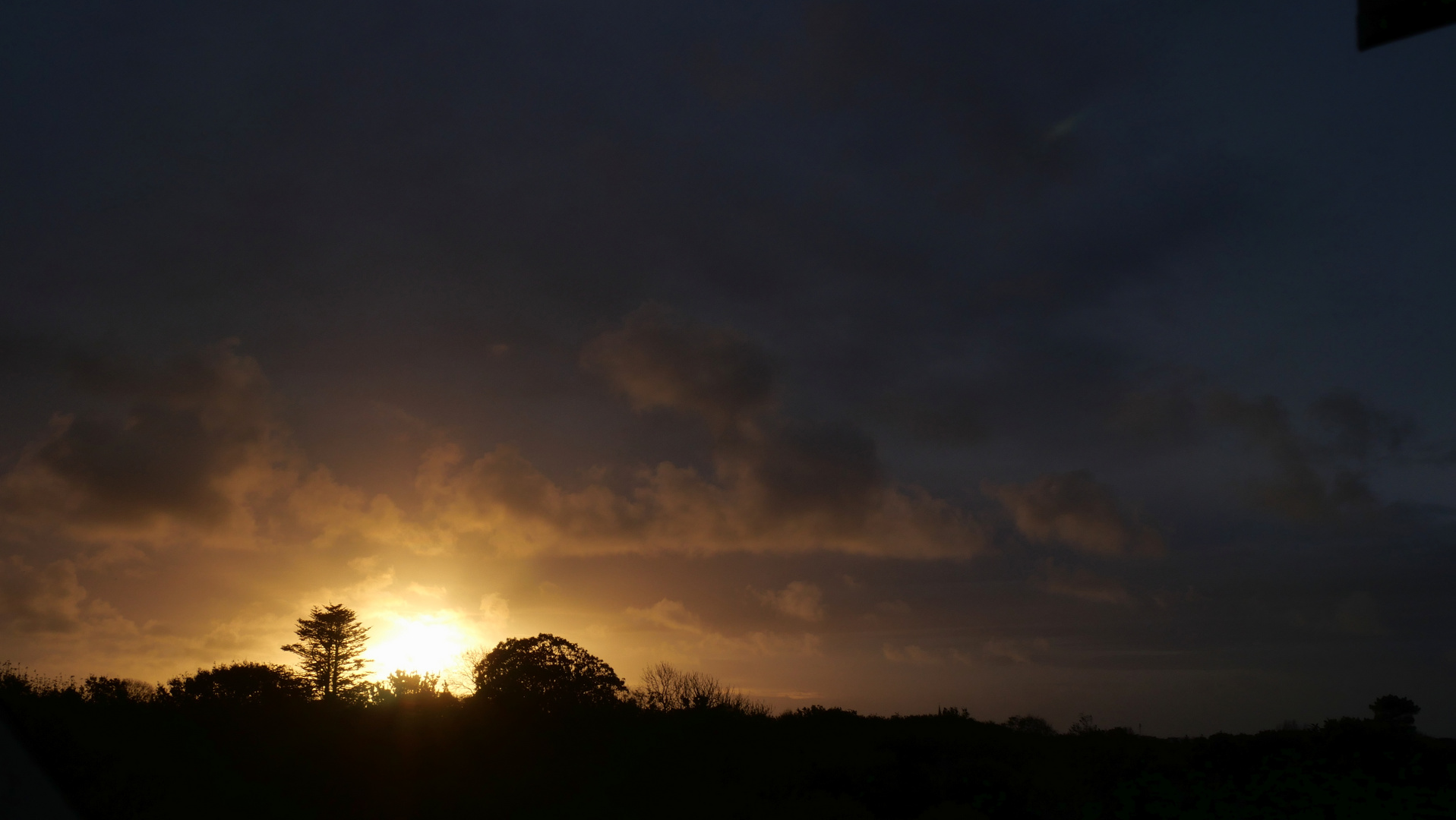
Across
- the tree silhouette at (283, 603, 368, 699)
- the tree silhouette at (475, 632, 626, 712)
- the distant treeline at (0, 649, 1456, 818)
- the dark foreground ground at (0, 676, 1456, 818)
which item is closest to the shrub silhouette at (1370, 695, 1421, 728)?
the distant treeline at (0, 649, 1456, 818)

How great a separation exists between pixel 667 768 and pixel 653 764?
0.54 m

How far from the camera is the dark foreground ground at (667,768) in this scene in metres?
18.0

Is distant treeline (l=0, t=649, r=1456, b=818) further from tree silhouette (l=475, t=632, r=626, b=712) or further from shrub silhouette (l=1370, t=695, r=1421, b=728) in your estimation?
tree silhouette (l=475, t=632, r=626, b=712)

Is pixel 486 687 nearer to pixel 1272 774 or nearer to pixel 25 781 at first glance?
pixel 1272 774

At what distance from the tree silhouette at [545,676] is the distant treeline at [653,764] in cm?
521

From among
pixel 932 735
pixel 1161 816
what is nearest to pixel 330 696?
pixel 932 735

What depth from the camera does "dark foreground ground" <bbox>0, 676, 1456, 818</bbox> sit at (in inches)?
709

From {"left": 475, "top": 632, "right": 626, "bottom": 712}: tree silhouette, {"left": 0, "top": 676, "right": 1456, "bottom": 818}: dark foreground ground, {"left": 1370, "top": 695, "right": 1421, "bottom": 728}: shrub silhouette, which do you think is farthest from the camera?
{"left": 475, "top": 632, "right": 626, "bottom": 712}: tree silhouette

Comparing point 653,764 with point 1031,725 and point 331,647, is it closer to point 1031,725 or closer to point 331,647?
point 1031,725

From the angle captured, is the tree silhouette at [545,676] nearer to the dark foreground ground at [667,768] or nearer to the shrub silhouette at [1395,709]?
the dark foreground ground at [667,768]

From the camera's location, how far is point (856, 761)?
2234cm

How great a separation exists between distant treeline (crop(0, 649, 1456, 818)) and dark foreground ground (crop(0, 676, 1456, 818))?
0.20 feet

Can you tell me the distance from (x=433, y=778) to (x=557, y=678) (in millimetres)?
15799

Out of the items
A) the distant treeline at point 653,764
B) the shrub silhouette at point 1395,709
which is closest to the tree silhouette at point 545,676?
the distant treeline at point 653,764
